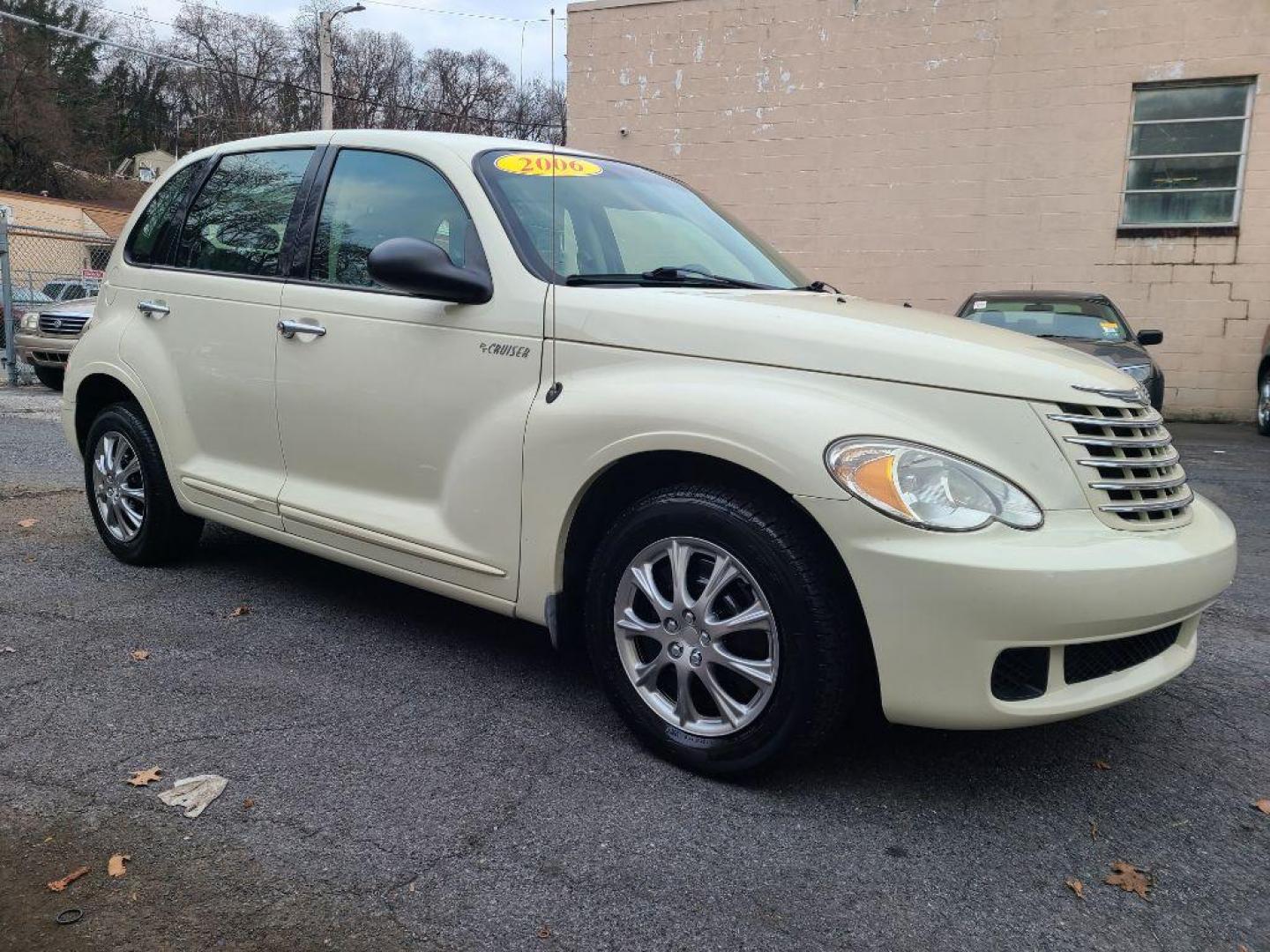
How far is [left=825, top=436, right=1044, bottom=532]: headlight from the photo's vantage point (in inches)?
94.6

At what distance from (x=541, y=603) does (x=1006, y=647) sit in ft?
4.45

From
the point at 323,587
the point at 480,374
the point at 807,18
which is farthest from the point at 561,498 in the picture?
the point at 807,18

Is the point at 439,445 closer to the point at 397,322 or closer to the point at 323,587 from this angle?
the point at 397,322

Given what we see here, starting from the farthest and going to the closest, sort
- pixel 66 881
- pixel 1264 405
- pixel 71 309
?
pixel 71 309 < pixel 1264 405 < pixel 66 881

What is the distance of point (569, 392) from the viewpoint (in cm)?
302

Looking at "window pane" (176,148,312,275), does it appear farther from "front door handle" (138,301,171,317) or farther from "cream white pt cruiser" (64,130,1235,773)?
"front door handle" (138,301,171,317)

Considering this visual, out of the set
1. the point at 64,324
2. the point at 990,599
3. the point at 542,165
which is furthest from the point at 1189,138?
the point at 64,324

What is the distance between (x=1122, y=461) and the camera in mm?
2600

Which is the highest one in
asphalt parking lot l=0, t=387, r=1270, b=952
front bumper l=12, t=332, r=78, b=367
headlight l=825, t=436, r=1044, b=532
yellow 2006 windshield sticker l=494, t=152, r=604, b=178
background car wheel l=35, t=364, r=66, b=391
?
yellow 2006 windshield sticker l=494, t=152, r=604, b=178

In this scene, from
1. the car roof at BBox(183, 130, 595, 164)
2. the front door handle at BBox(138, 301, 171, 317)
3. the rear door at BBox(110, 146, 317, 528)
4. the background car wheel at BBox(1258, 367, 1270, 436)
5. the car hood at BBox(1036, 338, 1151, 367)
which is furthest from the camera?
the background car wheel at BBox(1258, 367, 1270, 436)

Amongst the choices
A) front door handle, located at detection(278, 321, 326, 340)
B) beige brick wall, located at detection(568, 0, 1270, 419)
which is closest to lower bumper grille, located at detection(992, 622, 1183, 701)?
front door handle, located at detection(278, 321, 326, 340)

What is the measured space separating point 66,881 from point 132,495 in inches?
105

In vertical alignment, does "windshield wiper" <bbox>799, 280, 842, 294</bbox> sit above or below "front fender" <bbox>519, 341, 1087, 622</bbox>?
above

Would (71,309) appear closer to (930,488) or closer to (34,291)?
(34,291)
